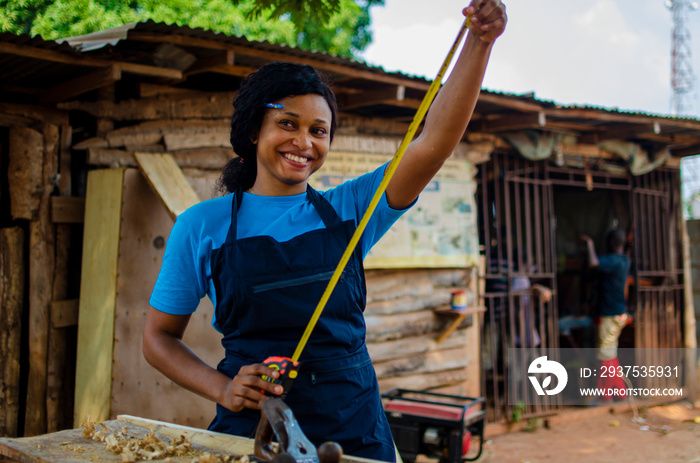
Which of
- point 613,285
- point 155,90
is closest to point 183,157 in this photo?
point 155,90

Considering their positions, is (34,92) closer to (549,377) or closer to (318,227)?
(318,227)

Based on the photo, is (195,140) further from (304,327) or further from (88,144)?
(304,327)

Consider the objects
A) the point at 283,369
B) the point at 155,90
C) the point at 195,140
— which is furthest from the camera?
the point at 195,140

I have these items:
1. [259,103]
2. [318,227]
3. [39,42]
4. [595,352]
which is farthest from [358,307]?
[595,352]

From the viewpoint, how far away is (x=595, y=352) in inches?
333

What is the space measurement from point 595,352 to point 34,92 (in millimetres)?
7458

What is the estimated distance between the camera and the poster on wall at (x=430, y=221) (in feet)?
19.1

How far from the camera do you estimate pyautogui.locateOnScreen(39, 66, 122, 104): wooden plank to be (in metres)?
4.16

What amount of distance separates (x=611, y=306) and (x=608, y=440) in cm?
181

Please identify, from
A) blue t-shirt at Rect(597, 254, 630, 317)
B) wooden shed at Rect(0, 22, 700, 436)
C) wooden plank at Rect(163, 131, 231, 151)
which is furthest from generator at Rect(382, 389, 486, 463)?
blue t-shirt at Rect(597, 254, 630, 317)

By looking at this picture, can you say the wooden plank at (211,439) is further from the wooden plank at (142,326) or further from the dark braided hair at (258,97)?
the wooden plank at (142,326)

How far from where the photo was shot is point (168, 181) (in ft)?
15.0

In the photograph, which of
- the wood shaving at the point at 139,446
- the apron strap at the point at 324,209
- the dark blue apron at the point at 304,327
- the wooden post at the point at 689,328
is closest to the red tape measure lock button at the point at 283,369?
the dark blue apron at the point at 304,327

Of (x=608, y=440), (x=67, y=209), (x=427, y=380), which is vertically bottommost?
(x=608, y=440)
